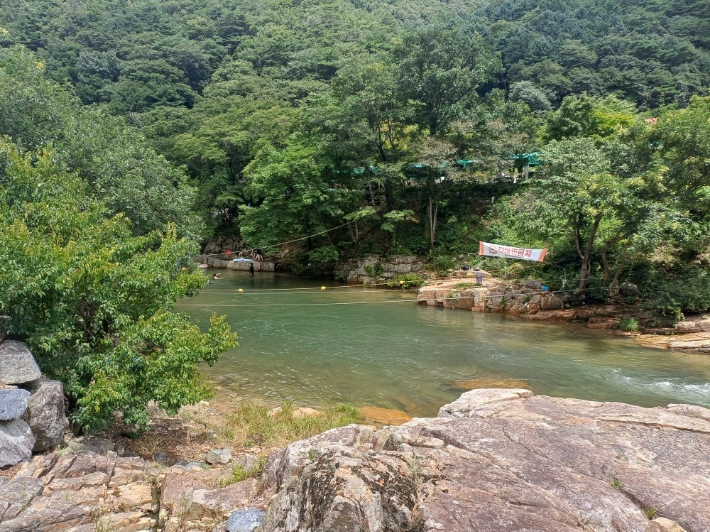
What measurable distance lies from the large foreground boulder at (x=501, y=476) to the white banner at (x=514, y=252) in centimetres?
1553

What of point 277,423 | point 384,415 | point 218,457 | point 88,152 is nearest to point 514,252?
point 384,415

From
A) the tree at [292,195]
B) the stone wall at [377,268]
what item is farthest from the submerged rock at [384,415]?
the tree at [292,195]

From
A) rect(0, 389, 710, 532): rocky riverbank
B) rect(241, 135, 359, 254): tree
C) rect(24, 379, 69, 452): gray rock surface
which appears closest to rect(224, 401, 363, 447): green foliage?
rect(0, 389, 710, 532): rocky riverbank

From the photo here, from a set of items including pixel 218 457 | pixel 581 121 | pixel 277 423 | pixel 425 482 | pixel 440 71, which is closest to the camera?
pixel 425 482

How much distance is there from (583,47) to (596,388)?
49.6m

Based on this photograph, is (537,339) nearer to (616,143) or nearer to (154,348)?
(616,143)

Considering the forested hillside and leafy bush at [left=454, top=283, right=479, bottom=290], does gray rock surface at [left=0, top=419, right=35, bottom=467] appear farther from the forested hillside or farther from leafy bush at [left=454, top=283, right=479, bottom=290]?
leafy bush at [left=454, top=283, right=479, bottom=290]

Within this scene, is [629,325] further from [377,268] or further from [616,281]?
[377,268]

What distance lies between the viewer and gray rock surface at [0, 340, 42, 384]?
678 cm

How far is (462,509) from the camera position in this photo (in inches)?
158

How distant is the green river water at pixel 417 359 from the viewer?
1181 centimetres

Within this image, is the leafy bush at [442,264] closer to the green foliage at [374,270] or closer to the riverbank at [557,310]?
the riverbank at [557,310]

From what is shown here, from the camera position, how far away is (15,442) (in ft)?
20.7

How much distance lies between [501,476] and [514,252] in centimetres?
1939
